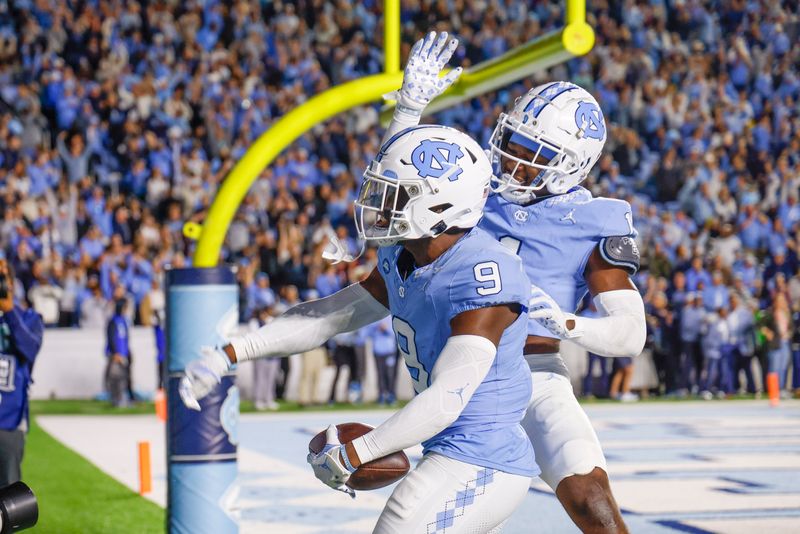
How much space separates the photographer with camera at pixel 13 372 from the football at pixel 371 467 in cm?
308

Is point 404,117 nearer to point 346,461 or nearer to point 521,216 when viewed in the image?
point 521,216

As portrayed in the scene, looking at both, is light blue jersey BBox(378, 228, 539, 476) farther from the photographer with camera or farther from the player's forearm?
the photographer with camera

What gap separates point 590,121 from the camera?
4.20m

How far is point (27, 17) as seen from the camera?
1756cm

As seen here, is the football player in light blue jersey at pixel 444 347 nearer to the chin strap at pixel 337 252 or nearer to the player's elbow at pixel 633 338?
the chin strap at pixel 337 252

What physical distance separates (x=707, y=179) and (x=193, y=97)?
7.90 m

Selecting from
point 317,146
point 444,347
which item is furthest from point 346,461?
point 317,146

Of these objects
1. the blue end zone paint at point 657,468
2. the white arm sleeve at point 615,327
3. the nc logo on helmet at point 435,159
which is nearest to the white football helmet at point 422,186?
the nc logo on helmet at point 435,159

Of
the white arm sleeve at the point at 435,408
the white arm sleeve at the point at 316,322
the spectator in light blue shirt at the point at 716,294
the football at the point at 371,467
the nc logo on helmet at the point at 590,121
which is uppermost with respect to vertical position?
the nc logo on helmet at the point at 590,121

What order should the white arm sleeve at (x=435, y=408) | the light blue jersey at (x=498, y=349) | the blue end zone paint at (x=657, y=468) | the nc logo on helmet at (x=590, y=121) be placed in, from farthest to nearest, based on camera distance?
1. the blue end zone paint at (x=657, y=468)
2. the nc logo on helmet at (x=590, y=121)
3. the light blue jersey at (x=498, y=349)
4. the white arm sleeve at (x=435, y=408)

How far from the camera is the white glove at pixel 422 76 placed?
161 inches

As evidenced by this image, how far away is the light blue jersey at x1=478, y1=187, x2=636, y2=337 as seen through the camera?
4.08 meters

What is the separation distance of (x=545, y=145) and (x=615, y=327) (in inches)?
27.3

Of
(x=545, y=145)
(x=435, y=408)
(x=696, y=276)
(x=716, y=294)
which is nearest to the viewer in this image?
(x=435, y=408)
